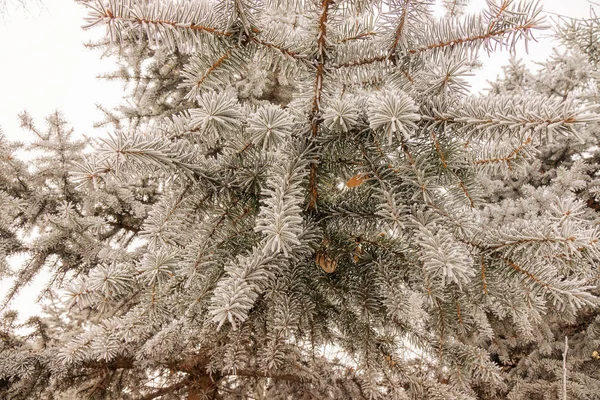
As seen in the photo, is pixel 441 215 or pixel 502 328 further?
pixel 502 328

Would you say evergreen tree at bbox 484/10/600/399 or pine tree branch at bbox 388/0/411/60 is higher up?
pine tree branch at bbox 388/0/411/60

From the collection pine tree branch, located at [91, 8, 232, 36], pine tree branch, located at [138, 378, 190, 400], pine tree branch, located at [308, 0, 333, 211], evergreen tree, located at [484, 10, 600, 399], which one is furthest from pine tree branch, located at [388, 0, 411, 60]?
pine tree branch, located at [138, 378, 190, 400]

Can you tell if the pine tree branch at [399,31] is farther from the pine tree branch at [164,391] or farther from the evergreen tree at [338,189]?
the pine tree branch at [164,391]

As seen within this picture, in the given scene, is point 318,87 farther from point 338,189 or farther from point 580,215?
point 580,215

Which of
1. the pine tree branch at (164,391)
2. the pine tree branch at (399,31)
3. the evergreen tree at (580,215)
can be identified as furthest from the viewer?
the pine tree branch at (164,391)

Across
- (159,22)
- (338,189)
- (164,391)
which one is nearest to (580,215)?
(338,189)

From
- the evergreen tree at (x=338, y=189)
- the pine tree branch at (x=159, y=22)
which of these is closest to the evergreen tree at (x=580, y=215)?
the evergreen tree at (x=338, y=189)

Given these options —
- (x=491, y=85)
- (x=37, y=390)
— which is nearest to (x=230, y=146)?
(x=37, y=390)

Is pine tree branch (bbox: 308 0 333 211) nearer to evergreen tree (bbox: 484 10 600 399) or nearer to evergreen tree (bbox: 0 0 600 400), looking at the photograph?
evergreen tree (bbox: 0 0 600 400)

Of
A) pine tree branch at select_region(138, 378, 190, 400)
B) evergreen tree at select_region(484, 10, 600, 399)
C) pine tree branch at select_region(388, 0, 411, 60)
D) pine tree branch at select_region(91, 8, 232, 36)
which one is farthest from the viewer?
pine tree branch at select_region(138, 378, 190, 400)

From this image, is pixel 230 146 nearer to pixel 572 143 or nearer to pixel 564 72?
pixel 572 143

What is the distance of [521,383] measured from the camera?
3.04 m

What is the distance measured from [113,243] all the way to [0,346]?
1.57 m

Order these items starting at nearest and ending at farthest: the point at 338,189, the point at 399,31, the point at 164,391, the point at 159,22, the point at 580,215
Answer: the point at 159,22
the point at 399,31
the point at 338,189
the point at 580,215
the point at 164,391
